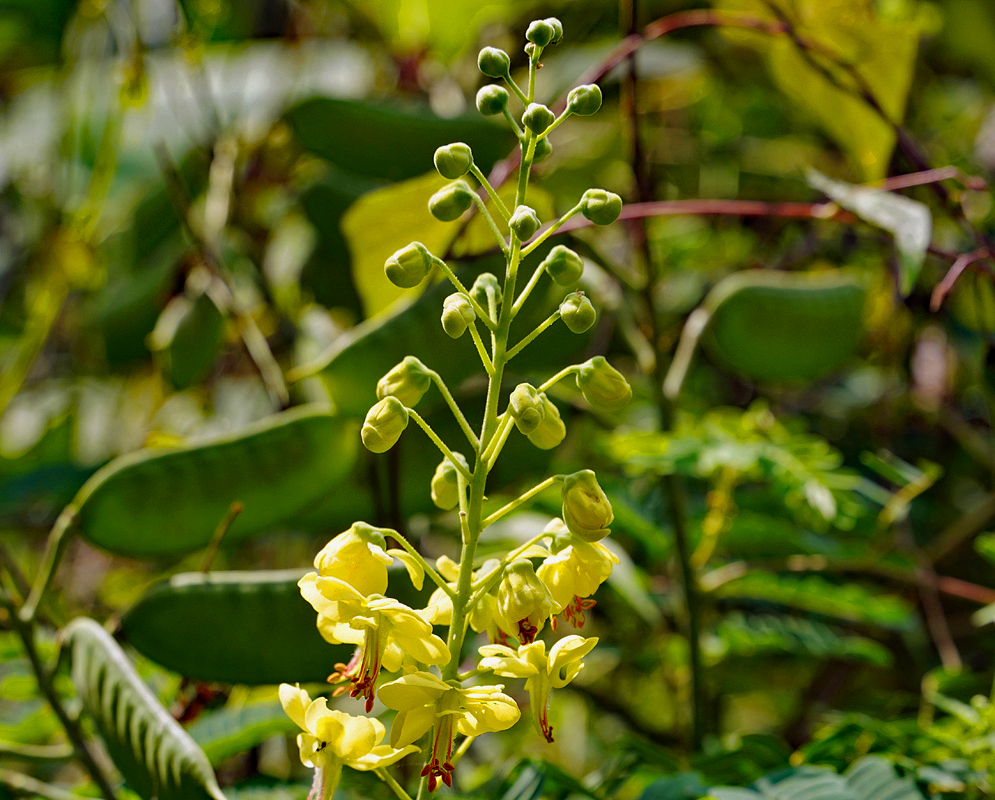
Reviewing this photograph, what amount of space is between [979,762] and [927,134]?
1.30 m

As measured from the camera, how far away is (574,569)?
1.47 ft

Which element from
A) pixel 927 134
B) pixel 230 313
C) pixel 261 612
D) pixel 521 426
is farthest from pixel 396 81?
pixel 521 426

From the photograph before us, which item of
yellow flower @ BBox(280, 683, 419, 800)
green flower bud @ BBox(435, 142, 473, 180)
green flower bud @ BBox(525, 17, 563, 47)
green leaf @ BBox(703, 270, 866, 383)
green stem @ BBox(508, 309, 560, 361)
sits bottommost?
green leaf @ BBox(703, 270, 866, 383)

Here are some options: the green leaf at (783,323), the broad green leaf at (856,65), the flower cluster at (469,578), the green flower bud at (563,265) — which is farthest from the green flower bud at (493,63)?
the broad green leaf at (856,65)

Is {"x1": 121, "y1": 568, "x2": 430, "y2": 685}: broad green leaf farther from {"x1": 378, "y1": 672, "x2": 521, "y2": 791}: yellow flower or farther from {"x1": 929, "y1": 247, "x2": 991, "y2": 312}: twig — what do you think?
{"x1": 929, "y1": 247, "x2": 991, "y2": 312}: twig

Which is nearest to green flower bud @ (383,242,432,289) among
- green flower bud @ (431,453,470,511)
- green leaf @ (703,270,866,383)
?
green flower bud @ (431,453,470,511)

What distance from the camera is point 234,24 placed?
1.73 metres

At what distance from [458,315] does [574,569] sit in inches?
5.6

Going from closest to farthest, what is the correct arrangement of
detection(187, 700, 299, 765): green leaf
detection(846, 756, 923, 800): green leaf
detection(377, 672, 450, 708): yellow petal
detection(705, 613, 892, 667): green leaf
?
detection(377, 672, 450, 708): yellow petal
detection(846, 756, 923, 800): green leaf
detection(187, 700, 299, 765): green leaf
detection(705, 613, 892, 667): green leaf

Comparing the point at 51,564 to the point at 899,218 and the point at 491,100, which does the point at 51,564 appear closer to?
the point at 491,100

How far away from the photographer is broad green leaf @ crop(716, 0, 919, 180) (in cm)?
98

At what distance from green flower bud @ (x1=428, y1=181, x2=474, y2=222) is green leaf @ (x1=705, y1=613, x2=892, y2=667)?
627 millimetres

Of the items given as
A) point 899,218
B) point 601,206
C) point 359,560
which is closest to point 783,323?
point 899,218

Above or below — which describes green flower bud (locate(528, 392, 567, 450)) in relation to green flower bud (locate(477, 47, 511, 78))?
below
